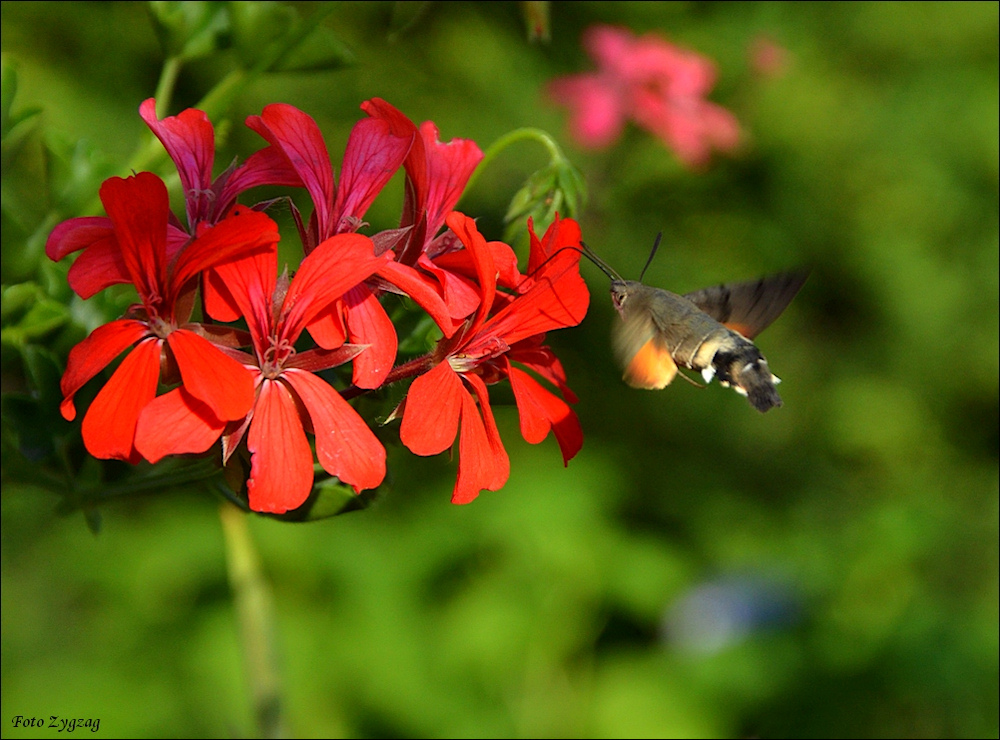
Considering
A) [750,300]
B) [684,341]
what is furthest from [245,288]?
[750,300]

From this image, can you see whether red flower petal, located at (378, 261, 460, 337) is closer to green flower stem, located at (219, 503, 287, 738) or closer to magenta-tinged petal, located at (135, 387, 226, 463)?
magenta-tinged petal, located at (135, 387, 226, 463)

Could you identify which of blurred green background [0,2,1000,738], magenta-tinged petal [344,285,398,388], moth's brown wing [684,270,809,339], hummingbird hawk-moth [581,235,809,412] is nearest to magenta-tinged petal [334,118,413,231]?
magenta-tinged petal [344,285,398,388]

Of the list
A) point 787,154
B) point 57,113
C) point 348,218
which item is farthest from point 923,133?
point 348,218

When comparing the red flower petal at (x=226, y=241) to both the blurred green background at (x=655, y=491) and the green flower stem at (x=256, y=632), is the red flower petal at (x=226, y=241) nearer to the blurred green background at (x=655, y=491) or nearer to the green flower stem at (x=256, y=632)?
the green flower stem at (x=256, y=632)

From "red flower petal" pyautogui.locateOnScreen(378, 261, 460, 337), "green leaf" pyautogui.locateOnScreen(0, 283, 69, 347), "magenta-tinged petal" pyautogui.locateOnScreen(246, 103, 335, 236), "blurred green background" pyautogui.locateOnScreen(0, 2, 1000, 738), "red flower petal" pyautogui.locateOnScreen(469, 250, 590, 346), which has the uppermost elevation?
"magenta-tinged petal" pyautogui.locateOnScreen(246, 103, 335, 236)

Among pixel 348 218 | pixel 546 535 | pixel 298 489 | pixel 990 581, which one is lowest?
pixel 990 581

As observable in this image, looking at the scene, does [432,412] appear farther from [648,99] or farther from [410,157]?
[648,99]

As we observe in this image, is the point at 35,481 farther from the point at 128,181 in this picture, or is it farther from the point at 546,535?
the point at 546,535
